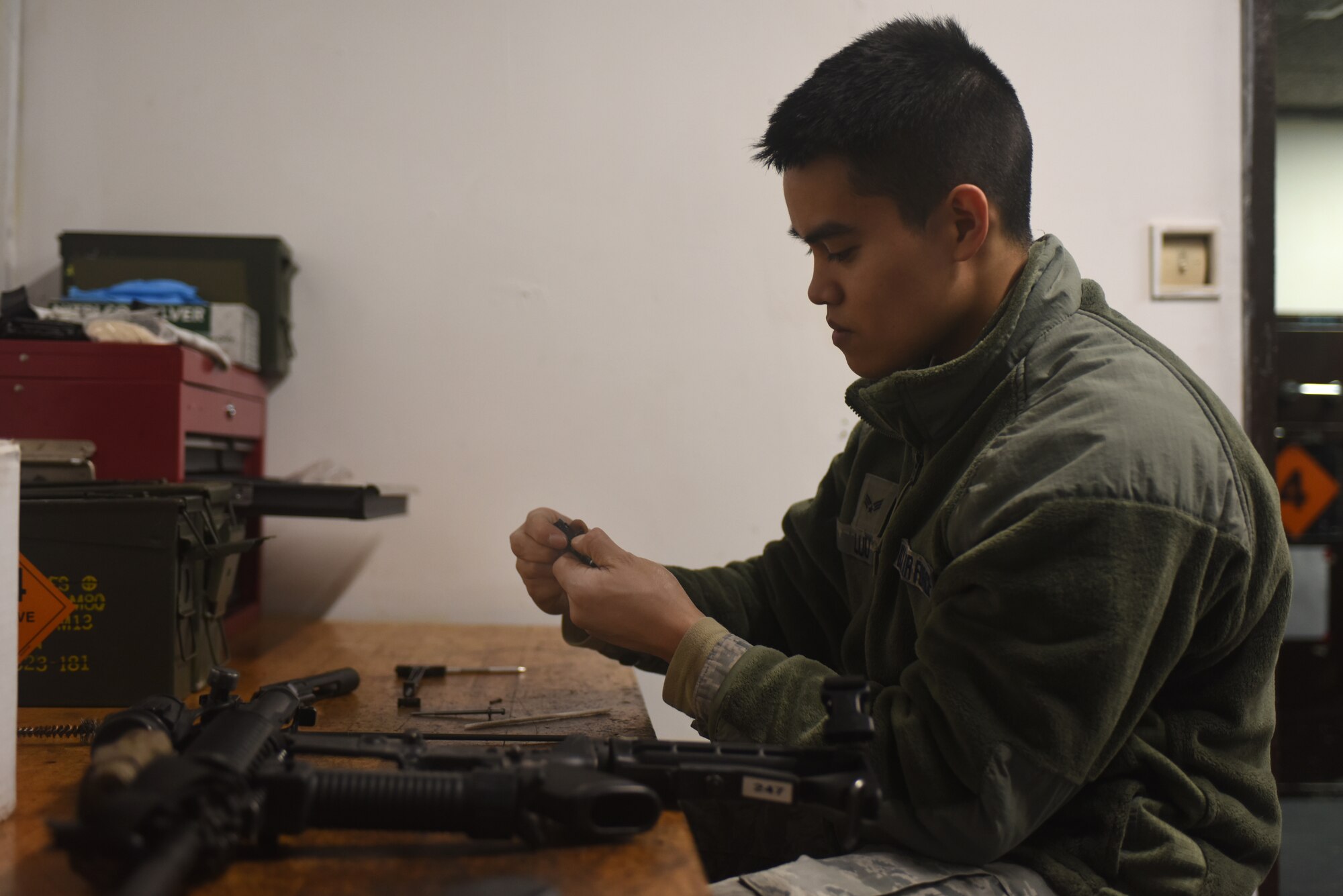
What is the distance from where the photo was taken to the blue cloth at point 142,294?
140 cm

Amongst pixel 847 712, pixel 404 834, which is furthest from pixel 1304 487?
pixel 404 834

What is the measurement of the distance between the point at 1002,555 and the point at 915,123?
1.44ft

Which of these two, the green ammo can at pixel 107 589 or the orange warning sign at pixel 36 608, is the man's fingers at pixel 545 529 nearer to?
the green ammo can at pixel 107 589

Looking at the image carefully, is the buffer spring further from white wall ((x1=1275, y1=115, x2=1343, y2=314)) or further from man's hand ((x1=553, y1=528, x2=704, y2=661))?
white wall ((x1=1275, y1=115, x2=1343, y2=314))

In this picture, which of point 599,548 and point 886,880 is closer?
point 886,880

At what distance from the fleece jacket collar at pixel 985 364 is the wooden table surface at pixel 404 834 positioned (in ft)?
1.32

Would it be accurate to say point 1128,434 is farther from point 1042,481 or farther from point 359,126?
point 359,126

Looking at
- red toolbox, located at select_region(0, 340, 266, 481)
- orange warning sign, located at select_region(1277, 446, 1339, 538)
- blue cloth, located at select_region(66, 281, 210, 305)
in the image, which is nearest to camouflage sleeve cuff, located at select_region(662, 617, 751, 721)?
red toolbox, located at select_region(0, 340, 266, 481)

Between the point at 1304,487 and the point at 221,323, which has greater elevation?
the point at 221,323

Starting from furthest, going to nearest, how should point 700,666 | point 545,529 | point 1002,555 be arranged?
point 545,529, point 700,666, point 1002,555

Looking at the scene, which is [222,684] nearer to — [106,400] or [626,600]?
[626,600]

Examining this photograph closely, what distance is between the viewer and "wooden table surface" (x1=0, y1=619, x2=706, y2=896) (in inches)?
20.0

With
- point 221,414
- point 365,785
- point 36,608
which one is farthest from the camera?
point 221,414

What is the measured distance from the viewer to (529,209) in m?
1.64
